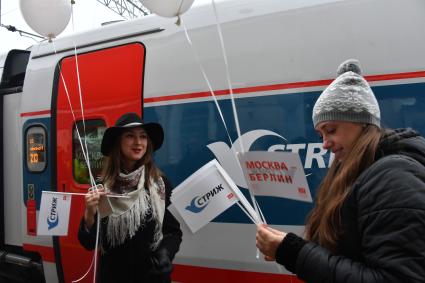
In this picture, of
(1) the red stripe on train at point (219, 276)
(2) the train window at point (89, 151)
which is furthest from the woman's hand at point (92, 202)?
(2) the train window at point (89, 151)

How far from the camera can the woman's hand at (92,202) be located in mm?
2105

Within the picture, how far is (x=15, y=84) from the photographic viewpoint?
15.4 ft

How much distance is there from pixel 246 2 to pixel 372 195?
1.90 meters

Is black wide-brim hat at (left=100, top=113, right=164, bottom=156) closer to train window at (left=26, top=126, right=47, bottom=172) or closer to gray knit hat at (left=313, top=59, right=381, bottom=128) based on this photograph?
gray knit hat at (left=313, top=59, right=381, bottom=128)

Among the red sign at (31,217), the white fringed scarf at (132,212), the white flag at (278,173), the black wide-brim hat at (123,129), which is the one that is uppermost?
the black wide-brim hat at (123,129)

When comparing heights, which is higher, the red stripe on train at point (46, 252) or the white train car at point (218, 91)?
the white train car at point (218, 91)

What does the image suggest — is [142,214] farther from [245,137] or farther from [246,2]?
Answer: [246,2]

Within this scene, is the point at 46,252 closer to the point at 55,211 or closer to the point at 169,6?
the point at 55,211

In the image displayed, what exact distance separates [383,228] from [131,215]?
54.2 inches

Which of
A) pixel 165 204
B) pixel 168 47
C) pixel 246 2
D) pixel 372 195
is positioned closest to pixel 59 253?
Result: pixel 165 204

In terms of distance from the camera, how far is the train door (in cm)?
315

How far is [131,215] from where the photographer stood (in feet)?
7.11

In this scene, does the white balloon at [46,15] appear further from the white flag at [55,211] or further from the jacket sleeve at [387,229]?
the jacket sleeve at [387,229]

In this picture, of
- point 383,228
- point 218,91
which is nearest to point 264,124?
point 218,91
